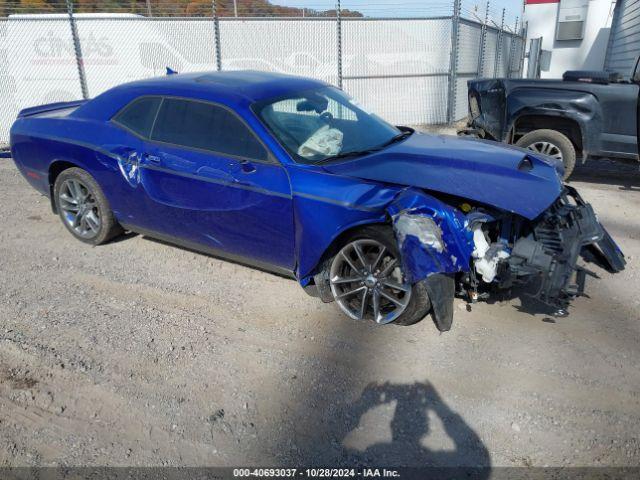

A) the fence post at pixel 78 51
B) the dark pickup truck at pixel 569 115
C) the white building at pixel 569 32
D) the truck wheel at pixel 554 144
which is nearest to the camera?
the dark pickup truck at pixel 569 115

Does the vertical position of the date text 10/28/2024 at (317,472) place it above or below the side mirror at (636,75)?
below

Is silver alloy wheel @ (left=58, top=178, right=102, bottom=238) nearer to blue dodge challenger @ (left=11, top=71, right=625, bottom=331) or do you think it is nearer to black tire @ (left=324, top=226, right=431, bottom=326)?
blue dodge challenger @ (left=11, top=71, right=625, bottom=331)

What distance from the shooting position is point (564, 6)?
44.6 ft

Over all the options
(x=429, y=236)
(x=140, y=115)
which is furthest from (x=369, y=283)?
(x=140, y=115)

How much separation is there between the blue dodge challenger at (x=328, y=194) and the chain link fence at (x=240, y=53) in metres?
6.51

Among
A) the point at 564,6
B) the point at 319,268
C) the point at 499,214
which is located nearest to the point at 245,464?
the point at 319,268

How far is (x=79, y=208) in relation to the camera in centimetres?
490

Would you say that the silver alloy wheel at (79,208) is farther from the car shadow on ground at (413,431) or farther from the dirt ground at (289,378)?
the car shadow on ground at (413,431)

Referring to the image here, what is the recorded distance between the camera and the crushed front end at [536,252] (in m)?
3.06

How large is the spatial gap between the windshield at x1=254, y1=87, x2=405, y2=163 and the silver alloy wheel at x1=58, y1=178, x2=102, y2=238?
2104mm

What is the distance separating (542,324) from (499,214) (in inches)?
34.4

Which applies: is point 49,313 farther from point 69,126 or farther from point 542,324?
point 542,324

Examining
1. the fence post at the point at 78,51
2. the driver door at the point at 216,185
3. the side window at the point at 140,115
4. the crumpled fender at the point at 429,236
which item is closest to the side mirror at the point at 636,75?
the crumpled fender at the point at 429,236

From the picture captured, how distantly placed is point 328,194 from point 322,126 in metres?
0.92
